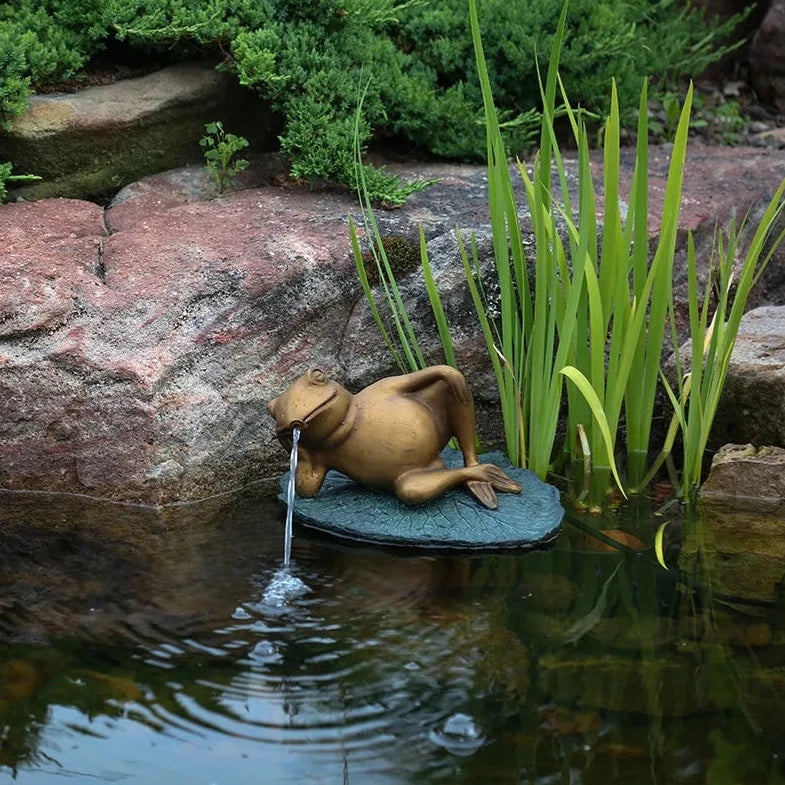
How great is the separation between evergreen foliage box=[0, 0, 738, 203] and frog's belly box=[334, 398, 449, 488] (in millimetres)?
1215

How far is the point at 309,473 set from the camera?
3525mm

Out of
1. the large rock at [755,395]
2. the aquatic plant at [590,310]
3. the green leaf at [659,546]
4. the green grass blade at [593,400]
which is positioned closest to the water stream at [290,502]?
the aquatic plant at [590,310]

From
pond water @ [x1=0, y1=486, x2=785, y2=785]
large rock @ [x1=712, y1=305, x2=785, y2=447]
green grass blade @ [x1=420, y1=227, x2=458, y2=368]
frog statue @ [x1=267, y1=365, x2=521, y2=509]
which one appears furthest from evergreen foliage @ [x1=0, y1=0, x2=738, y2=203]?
pond water @ [x1=0, y1=486, x2=785, y2=785]

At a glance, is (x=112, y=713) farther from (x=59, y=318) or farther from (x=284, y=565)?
(x=59, y=318)

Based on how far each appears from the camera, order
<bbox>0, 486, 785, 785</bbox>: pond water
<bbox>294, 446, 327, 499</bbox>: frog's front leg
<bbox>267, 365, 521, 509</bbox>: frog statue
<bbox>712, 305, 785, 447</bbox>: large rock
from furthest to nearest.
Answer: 1. <bbox>712, 305, 785, 447</bbox>: large rock
2. <bbox>294, 446, 327, 499</bbox>: frog's front leg
3. <bbox>267, 365, 521, 509</bbox>: frog statue
4. <bbox>0, 486, 785, 785</bbox>: pond water

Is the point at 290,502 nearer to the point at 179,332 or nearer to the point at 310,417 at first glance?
the point at 310,417

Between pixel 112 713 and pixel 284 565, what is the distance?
0.84 metres

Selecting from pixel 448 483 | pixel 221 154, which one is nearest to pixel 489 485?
pixel 448 483

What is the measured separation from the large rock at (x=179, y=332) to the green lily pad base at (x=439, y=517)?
1.38 feet

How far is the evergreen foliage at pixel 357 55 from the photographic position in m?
4.54

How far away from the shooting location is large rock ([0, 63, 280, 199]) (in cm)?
458

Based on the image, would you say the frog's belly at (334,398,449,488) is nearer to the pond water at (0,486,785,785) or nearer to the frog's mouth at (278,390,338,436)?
the frog's mouth at (278,390,338,436)

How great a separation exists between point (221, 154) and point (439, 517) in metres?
1.94

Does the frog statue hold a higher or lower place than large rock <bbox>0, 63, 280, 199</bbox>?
lower
